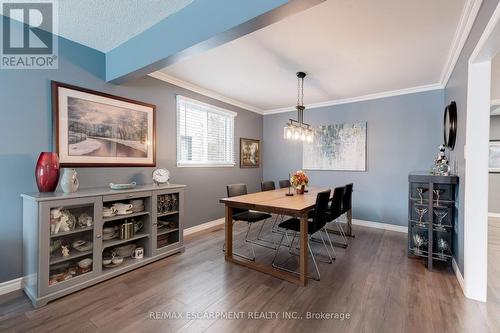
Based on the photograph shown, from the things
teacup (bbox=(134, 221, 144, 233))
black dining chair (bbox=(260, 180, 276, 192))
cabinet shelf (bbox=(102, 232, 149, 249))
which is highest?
black dining chair (bbox=(260, 180, 276, 192))

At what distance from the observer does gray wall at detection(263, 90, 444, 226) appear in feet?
12.3

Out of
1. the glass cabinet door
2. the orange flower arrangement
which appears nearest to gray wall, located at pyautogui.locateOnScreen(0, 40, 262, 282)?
the glass cabinet door

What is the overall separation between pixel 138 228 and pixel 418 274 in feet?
10.5

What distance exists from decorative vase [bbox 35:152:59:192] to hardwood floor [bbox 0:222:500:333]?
992 millimetres

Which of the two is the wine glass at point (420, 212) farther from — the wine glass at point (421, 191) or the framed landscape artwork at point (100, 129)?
the framed landscape artwork at point (100, 129)

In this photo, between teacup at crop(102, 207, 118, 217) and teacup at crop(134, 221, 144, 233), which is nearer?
teacup at crop(102, 207, 118, 217)

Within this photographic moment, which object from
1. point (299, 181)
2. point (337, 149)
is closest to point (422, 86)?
point (337, 149)

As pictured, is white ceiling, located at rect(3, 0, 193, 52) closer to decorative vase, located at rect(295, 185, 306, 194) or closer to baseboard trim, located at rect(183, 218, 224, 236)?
decorative vase, located at rect(295, 185, 306, 194)

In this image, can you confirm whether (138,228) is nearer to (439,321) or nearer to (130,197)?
(130,197)

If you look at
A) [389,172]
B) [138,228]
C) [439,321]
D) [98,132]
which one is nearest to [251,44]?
[98,132]

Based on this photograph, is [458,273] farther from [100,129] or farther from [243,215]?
[100,129]

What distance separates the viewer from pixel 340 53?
104 inches

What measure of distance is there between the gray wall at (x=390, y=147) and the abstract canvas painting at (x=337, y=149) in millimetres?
106

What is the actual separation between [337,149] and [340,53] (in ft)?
7.40
